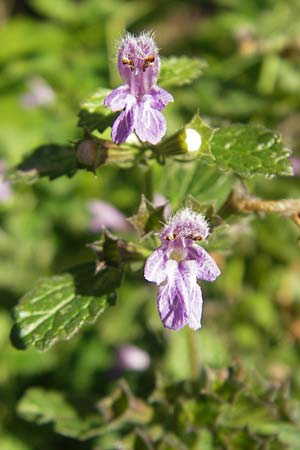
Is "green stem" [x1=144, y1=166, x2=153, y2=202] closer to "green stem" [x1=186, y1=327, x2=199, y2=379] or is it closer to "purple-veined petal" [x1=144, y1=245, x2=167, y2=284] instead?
"purple-veined petal" [x1=144, y1=245, x2=167, y2=284]

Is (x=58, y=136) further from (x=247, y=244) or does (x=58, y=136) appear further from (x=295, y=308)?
(x=295, y=308)

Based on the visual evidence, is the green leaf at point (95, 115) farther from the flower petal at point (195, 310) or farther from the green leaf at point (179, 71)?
the flower petal at point (195, 310)

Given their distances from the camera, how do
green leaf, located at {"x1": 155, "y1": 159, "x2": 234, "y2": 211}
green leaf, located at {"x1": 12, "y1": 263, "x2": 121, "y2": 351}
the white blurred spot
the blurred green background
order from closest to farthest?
green leaf, located at {"x1": 12, "y1": 263, "x2": 121, "y2": 351}
green leaf, located at {"x1": 155, "y1": 159, "x2": 234, "y2": 211}
the white blurred spot
the blurred green background

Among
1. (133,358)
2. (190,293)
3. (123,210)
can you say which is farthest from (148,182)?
(123,210)

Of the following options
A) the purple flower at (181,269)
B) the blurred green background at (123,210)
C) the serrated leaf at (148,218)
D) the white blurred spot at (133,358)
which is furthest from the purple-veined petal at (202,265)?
the white blurred spot at (133,358)

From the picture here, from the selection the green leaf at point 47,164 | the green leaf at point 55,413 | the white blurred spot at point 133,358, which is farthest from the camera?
the white blurred spot at point 133,358

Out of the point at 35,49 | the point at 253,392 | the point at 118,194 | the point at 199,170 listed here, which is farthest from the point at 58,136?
the point at 253,392

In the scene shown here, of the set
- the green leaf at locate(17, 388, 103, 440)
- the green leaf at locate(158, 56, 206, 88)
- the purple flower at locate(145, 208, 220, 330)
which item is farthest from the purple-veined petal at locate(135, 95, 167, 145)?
the green leaf at locate(17, 388, 103, 440)
